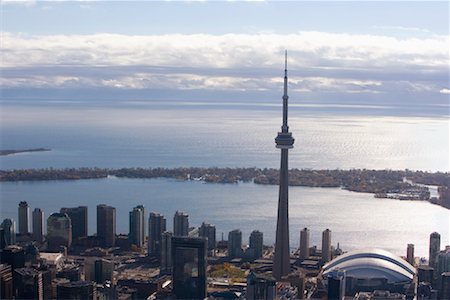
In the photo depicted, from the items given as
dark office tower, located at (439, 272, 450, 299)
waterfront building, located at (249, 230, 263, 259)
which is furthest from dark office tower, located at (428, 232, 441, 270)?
waterfront building, located at (249, 230, 263, 259)

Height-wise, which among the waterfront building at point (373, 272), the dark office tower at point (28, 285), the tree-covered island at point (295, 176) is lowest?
the waterfront building at point (373, 272)

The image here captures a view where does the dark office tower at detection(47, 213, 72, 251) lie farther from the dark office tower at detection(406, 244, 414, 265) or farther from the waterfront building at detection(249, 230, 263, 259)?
the dark office tower at detection(406, 244, 414, 265)

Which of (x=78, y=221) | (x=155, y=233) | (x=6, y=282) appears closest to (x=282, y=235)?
(x=155, y=233)

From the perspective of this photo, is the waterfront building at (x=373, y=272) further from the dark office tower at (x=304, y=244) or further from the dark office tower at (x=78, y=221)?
the dark office tower at (x=78, y=221)

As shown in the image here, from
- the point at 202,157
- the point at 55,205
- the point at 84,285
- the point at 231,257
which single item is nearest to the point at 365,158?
the point at 202,157

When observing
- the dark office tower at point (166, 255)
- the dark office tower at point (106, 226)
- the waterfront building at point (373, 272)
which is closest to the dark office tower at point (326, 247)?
the waterfront building at point (373, 272)
